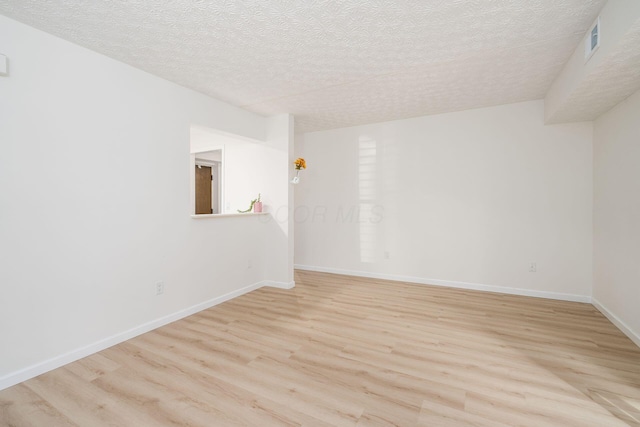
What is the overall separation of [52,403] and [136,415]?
1.94ft

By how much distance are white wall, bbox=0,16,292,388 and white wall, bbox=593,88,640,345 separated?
4.24 metres

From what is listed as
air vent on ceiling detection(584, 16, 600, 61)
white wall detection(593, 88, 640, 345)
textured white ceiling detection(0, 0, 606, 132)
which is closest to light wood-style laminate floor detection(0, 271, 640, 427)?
white wall detection(593, 88, 640, 345)

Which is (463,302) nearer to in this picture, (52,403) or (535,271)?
(535,271)

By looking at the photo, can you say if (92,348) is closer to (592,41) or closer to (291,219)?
(291,219)

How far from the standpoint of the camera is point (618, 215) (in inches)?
118

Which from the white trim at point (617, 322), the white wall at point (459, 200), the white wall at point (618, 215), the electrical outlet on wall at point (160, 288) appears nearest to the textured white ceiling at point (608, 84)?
the white wall at point (618, 215)

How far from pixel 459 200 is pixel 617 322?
6.87 ft

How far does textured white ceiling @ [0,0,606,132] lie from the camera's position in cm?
194

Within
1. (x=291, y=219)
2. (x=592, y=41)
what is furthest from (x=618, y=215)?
(x=291, y=219)

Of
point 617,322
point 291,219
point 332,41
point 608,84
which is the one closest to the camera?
point 332,41

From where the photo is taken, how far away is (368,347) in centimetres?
254

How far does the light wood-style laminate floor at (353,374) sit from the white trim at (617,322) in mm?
59

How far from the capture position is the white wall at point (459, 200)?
148 inches

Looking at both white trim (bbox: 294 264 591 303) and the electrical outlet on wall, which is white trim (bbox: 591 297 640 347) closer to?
white trim (bbox: 294 264 591 303)
